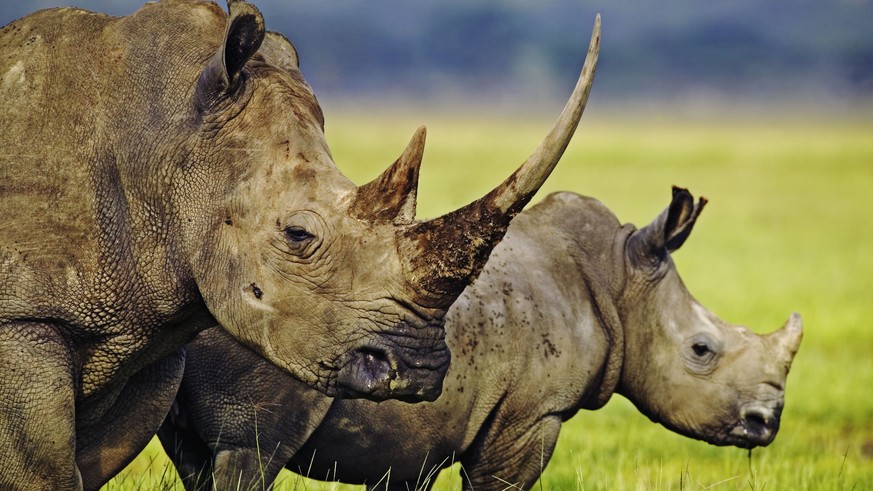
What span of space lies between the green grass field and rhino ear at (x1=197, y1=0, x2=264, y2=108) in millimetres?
2078

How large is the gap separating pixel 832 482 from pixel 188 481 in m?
3.46

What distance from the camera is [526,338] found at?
695 cm

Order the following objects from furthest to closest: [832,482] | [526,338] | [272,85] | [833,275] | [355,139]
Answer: [355,139] < [833,275] < [832,482] < [526,338] < [272,85]

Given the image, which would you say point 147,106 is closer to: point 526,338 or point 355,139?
point 526,338

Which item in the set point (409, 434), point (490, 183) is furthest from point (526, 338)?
Answer: point (490, 183)

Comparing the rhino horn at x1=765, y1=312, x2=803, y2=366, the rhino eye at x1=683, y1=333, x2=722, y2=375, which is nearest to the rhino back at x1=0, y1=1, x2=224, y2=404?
the rhino eye at x1=683, y1=333, x2=722, y2=375

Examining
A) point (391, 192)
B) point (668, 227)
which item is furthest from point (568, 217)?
point (391, 192)

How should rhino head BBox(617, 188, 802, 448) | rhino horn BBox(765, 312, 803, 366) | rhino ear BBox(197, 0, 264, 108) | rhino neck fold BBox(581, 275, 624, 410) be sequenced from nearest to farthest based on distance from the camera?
rhino ear BBox(197, 0, 264, 108)
rhino neck fold BBox(581, 275, 624, 410)
rhino head BBox(617, 188, 802, 448)
rhino horn BBox(765, 312, 803, 366)

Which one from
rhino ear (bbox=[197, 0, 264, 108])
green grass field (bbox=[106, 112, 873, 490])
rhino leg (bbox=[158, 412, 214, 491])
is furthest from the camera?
green grass field (bbox=[106, 112, 873, 490])

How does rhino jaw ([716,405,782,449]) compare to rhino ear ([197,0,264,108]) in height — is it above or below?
below

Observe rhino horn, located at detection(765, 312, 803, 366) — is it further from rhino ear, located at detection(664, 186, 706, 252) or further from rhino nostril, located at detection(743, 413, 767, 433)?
rhino ear, located at detection(664, 186, 706, 252)

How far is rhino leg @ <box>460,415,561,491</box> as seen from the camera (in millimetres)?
6949

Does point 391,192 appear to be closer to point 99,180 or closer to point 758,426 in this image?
point 99,180

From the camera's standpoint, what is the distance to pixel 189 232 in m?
4.89
